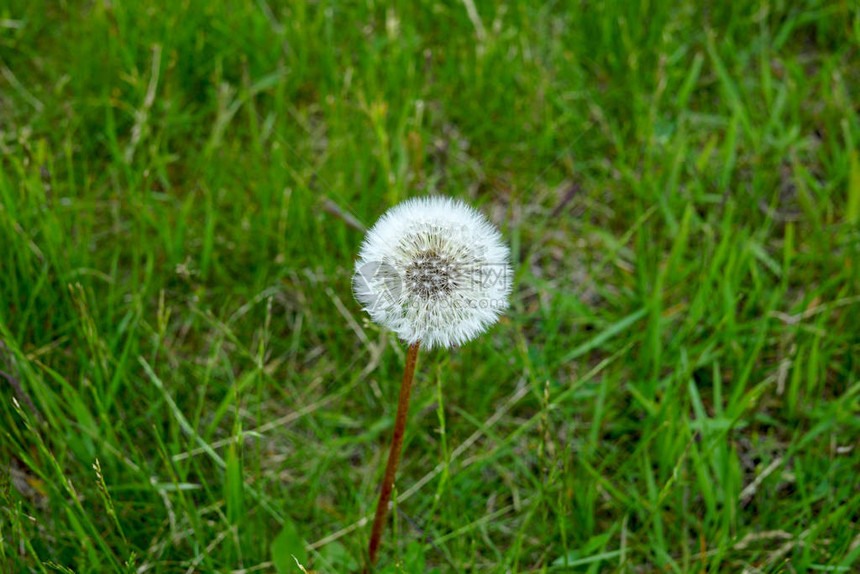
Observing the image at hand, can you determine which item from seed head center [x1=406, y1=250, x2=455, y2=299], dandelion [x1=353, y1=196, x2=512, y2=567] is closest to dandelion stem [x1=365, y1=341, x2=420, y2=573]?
dandelion [x1=353, y1=196, x2=512, y2=567]

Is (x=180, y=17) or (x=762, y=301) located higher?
(x=180, y=17)

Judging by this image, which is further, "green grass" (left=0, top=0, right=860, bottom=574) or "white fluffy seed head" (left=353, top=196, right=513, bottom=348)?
"green grass" (left=0, top=0, right=860, bottom=574)

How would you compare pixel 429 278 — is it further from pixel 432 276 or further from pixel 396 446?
pixel 396 446

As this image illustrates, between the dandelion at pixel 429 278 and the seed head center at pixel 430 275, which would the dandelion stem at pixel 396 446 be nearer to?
the dandelion at pixel 429 278

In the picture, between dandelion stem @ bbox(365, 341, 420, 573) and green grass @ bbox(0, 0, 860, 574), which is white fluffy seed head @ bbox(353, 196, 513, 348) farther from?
green grass @ bbox(0, 0, 860, 574)

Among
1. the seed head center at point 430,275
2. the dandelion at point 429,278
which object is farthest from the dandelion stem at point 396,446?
the seed head center at point 430,275

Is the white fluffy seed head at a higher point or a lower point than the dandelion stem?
higher

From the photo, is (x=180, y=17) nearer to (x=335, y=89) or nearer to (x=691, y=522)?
(x=335, y=89)

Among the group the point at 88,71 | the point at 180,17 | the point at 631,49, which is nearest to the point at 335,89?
the point at 180,17
